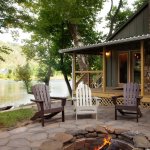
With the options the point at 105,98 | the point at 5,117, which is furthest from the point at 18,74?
the point at 5,117

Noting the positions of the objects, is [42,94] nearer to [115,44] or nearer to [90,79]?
[115,44]

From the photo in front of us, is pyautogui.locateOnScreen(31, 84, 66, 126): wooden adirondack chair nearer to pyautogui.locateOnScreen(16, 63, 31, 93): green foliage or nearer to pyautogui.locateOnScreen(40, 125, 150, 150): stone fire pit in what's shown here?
pyautogui.locateOnScreen(40, 125, 150, 150): stone fire pit

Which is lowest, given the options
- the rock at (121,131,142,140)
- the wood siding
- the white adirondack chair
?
the rock at (121,131,142,140)

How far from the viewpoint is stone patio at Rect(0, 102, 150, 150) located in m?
4.46

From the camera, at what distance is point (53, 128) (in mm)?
5676

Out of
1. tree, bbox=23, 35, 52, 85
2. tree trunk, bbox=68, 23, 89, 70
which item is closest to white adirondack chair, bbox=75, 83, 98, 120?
tree trunk, bbox=68, 23, 89, 70

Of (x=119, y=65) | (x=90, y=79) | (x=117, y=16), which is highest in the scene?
(x=117, y=16)

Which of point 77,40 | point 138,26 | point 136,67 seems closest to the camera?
point 136,67

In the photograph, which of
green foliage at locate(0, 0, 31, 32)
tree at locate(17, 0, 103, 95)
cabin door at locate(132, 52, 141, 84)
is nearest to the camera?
green foliage at locate(0, 0, 31, 32)

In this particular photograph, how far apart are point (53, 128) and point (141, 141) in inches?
85.6

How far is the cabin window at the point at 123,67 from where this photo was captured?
488 inches

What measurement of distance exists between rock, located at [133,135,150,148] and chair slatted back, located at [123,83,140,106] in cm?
268

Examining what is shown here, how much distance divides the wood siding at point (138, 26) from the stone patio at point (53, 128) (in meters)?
5.75

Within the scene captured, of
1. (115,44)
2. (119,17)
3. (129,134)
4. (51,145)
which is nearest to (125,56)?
(115,44)
